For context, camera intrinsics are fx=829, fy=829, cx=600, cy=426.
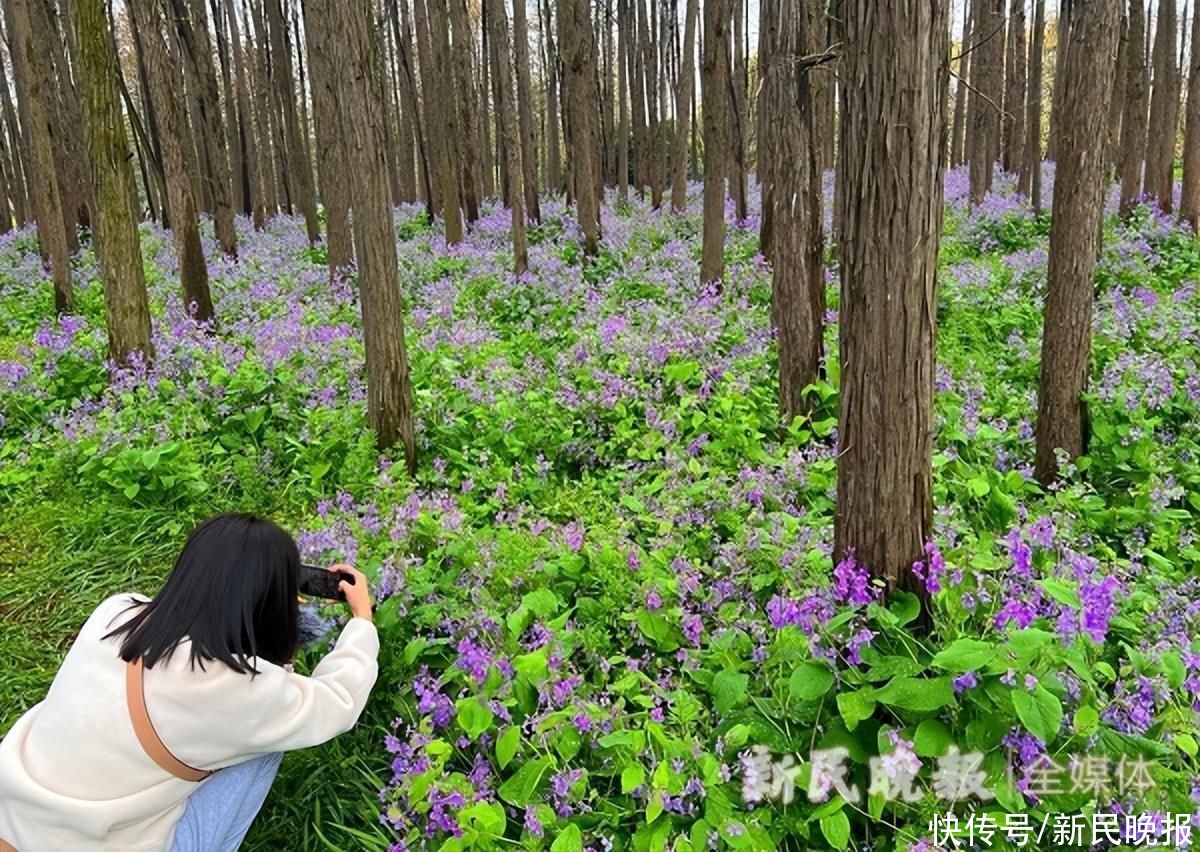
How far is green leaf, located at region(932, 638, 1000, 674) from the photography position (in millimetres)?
2338

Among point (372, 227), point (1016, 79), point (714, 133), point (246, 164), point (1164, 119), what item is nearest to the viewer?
point (372, 227)

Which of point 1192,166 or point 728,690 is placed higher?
point 1192,166

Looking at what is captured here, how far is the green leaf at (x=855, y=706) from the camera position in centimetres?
245

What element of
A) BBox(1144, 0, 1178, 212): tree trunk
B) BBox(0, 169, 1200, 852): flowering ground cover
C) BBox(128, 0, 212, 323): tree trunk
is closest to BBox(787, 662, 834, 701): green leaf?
BBox(0, 169, 1200, 852): flowering ground cover

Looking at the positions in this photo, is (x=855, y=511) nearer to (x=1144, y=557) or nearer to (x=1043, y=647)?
(x=1043, y=647)

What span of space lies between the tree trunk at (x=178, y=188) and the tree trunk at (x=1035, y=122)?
992 cm

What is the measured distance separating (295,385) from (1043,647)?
4.81 metres

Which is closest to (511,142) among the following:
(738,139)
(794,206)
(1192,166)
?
(738,139)

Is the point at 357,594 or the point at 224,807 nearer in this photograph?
the point at 224,807

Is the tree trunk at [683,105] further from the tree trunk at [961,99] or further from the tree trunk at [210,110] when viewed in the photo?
the tree trunk at [210,110]

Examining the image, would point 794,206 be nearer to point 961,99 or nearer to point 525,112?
point 525,112

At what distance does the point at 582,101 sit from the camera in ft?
32.2

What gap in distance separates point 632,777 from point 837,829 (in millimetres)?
602

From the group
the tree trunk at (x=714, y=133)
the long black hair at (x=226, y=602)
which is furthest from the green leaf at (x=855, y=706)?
the tree trunk at (x=714, y=133)
